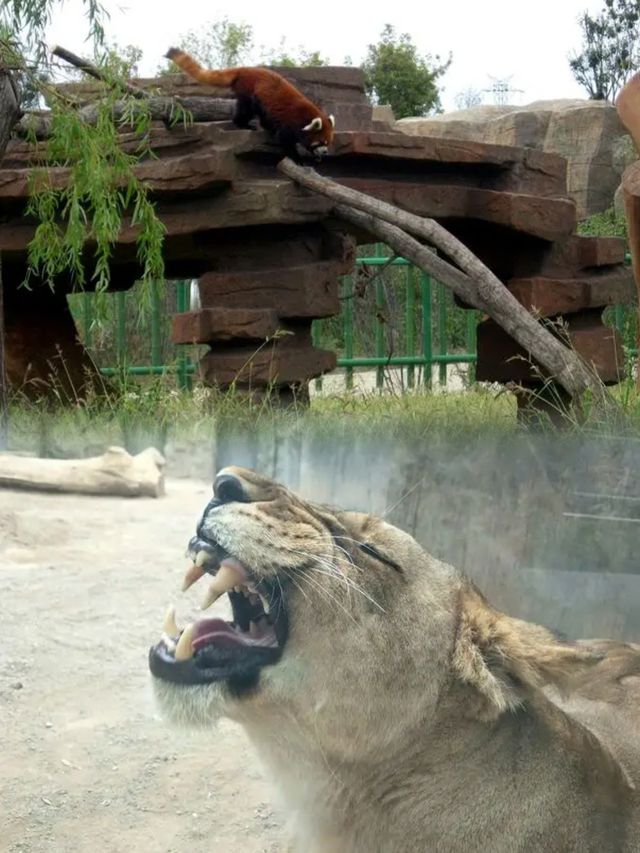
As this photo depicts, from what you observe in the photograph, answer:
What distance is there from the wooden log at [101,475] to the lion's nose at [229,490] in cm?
22

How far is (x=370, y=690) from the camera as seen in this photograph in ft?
5.54

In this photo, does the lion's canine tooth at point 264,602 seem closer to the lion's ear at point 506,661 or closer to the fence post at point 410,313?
the lion's ear at point 506,661

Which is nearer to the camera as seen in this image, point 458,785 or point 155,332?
point 458,785

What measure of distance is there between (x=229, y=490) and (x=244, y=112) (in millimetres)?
2834

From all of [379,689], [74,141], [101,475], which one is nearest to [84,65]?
[74,141]

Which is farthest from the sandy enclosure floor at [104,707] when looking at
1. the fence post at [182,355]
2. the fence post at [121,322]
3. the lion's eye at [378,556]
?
the fence post at [121,322]

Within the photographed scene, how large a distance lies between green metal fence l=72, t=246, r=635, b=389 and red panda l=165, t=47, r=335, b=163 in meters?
1.08

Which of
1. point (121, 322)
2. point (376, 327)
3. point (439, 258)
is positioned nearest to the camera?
point (439, 258)

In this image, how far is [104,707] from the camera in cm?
180

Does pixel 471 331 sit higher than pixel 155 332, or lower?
lower

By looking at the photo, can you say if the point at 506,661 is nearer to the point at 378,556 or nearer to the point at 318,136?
the point at 378,556

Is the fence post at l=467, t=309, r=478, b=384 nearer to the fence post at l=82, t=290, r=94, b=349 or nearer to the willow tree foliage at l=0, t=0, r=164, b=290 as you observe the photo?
the fence post at l=82, t=290, r=94, b=349

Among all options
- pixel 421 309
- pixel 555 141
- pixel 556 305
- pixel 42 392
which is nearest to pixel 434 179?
pixel 556 305

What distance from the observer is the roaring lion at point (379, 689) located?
64.8 inches
